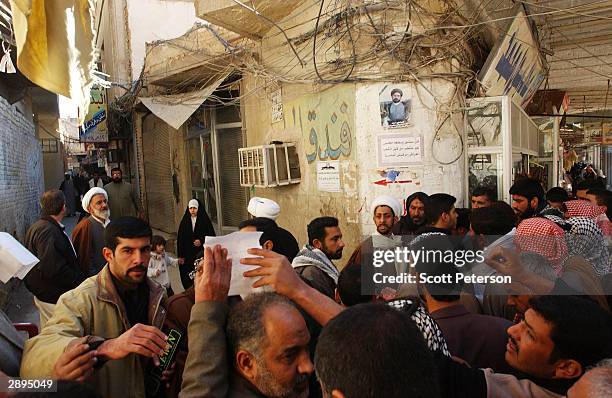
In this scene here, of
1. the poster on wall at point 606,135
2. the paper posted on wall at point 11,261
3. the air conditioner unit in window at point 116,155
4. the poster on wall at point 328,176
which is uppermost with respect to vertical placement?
the air conditioner unit in window at point 116,155

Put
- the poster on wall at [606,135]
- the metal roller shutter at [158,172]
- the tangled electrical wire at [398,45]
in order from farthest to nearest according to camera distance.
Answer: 1. the poster on wall at [606,135]
2. the metal roller shutter at [158,172]
3. the tangled electrical wire at [398,45]

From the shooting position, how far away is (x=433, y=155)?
5625 mm

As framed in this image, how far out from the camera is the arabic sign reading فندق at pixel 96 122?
12945mm

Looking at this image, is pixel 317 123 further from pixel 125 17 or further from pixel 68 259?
pixel 125 17

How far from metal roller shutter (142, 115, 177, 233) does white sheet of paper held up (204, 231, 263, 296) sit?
11.1 m

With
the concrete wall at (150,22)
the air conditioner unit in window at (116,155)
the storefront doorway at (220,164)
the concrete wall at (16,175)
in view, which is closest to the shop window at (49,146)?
the air conditioner unit in window at (116,155)

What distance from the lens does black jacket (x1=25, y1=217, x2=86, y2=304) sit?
12.3 feet

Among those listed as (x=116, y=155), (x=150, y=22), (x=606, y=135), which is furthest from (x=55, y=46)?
(x=606, y=135)

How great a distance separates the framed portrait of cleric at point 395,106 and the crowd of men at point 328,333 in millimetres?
3155

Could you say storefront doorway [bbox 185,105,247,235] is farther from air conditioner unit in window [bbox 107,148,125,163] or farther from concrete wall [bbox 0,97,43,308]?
air conditioner unit in window [bbox 107,148,125,163]

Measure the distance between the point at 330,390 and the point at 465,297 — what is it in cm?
167

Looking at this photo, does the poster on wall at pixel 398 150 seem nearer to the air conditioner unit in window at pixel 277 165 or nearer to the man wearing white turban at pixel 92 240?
the air conditioner unit in window at pixel 277 165

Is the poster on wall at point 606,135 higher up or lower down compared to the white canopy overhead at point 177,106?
lower down

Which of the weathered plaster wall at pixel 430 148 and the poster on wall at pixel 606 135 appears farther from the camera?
the poster on wall at pixel 606 135
